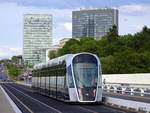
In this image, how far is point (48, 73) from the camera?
40812 millimetres

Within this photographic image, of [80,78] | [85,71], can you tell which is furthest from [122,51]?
[80,78]

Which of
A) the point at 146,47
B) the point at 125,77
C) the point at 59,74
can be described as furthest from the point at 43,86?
the point at 146,47

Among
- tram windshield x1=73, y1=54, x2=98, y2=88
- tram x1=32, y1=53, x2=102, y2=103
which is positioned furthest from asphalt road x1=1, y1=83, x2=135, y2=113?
tram windshield x1=73, y1=54, x2=98, y2=88

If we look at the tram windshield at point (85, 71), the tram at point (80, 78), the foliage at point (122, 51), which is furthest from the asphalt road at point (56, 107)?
the foliage at point (122, 51)

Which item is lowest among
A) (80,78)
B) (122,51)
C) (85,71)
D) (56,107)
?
(56,107)

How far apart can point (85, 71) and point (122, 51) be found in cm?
8821

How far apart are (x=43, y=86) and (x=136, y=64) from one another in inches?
2403

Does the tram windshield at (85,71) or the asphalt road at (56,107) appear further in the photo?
the tram windshield at (85,71)

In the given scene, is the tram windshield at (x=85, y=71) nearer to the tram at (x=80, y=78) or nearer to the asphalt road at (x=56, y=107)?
the tram at (x=80, y=78)

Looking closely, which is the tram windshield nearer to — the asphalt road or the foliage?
the asphalt road

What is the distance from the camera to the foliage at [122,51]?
Answer: 102688mm

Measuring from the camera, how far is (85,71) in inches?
1210

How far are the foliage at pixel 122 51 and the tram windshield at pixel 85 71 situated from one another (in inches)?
2716

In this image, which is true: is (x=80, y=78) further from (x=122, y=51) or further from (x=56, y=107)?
(x=122, y=51)
